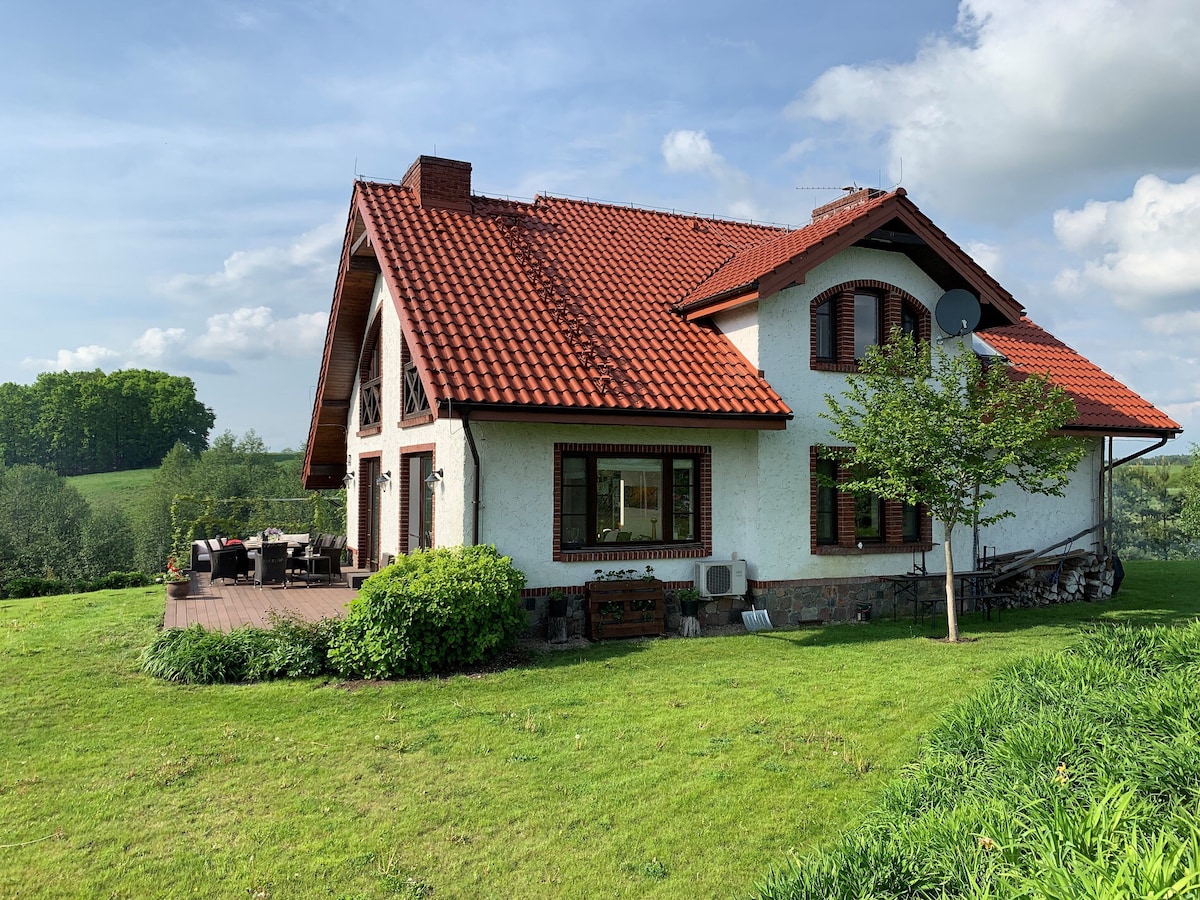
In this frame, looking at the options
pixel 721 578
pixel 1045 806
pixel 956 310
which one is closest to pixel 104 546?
pixel 721 578

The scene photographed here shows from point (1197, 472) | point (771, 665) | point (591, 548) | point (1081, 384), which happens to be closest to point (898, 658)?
point (771, 665)

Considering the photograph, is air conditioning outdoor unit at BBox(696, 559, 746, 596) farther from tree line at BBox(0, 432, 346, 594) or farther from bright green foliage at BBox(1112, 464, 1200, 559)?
bright green foliage at BBox(1112, 464, 1200, 559)

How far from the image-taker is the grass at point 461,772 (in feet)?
16.4

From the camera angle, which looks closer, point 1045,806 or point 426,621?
point 1045,806

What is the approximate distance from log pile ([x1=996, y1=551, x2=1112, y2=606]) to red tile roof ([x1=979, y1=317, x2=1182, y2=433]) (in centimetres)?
269

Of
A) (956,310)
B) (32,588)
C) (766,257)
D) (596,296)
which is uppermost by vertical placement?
(766,257)

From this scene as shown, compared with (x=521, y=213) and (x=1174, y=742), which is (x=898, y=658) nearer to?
(x=1174, y=742)

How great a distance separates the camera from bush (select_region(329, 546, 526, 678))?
A: 9.59 metres

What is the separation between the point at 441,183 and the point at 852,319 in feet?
25.9

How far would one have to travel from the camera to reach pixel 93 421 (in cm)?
7400

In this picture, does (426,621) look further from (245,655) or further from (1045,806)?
(1045,806)

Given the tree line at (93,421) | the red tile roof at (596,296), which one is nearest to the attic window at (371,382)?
the red tile roof at (596,296)

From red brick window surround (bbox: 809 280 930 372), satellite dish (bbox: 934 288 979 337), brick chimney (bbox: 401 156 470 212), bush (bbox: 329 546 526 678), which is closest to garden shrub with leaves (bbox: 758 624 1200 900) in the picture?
bush (bbox: 329 546 526 678)

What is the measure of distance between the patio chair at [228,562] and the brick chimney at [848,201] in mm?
13720
